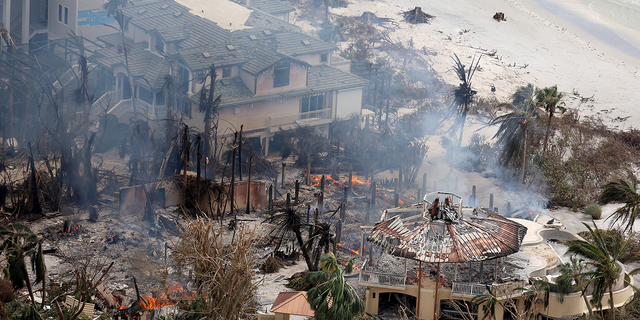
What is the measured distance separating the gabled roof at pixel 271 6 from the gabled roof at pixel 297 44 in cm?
794

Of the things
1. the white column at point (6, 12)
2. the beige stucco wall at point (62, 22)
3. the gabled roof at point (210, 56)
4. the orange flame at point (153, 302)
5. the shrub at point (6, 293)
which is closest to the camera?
the shrub at point (6, 293)

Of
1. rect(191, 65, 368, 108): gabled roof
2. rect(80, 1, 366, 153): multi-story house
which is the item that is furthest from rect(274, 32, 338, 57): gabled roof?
rect(191, 65, 368, 108): gabled roof

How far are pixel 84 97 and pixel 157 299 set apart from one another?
70.8ft

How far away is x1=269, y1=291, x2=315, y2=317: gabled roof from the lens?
31.7 metres

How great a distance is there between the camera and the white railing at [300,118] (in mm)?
55031

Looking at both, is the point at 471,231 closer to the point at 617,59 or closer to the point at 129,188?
the point at 129,188

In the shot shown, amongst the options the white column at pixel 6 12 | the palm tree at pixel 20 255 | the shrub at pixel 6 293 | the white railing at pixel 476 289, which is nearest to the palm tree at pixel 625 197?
the white railing at pixel 476 289

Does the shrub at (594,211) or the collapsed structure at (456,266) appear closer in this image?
the collapsed structure at (456,266)

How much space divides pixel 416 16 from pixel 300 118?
96.1 ft

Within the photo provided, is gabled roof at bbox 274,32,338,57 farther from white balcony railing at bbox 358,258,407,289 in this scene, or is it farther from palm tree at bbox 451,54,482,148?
white balcony railing at bbox 358,258,407,289

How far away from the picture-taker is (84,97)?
52.1 m

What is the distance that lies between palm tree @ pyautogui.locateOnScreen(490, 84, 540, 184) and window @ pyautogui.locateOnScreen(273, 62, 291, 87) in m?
15.1

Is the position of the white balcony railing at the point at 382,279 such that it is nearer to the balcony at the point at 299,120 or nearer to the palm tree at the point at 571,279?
the palm tree at the point at 571,279

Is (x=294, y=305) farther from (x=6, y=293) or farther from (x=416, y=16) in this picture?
(x=416, y=16)
